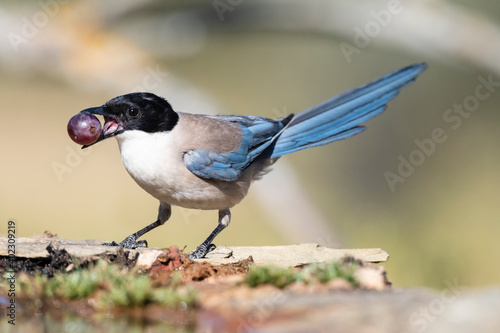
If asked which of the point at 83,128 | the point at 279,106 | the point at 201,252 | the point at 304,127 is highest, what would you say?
the point at 279,106

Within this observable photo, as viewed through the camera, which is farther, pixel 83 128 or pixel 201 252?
pixel 201 252

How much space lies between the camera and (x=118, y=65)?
1056 centimetres

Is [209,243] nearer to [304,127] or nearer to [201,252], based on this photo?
[201,252]

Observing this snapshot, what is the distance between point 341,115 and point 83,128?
5.89 feet

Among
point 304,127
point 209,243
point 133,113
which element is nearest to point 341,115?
point 304,127

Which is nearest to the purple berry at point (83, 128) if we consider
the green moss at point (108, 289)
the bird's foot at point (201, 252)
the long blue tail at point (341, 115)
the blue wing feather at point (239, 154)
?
the blue wing feather at point (239, 154)

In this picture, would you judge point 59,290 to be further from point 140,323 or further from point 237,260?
point 237,260

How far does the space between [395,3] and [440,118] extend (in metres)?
1.70

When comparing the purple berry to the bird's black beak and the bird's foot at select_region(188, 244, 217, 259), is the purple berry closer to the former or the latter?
the bird's black beak

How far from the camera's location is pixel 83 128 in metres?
4.21

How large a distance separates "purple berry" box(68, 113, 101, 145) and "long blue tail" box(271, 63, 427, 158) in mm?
1417

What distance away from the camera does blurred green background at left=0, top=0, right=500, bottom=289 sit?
7746mm

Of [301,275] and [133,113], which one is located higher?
[133,113]

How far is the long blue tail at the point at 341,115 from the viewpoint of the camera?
179 inches
